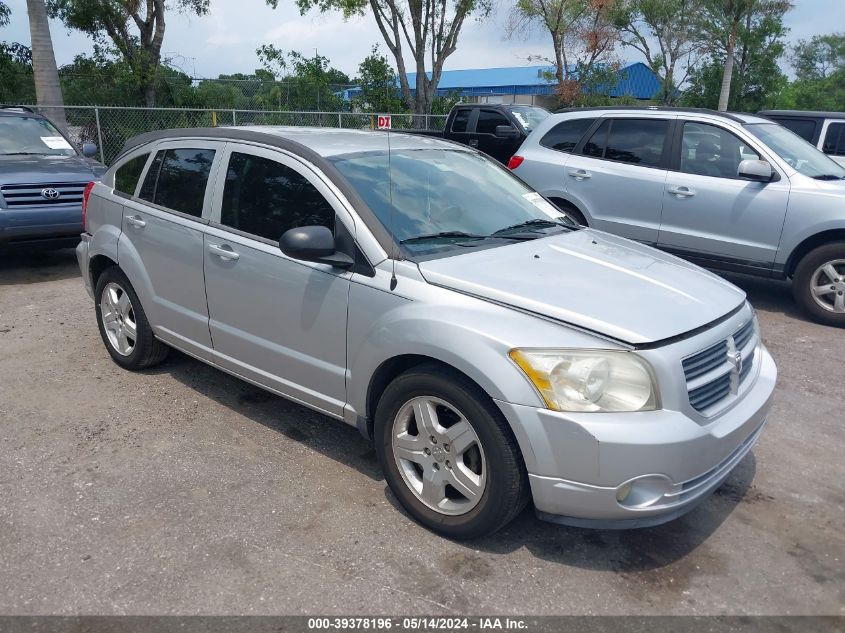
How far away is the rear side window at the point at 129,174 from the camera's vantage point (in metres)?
4.96

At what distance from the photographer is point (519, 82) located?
47969 millimetres

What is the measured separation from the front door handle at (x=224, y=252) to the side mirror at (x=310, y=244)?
716mm

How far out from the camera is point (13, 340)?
593 cm

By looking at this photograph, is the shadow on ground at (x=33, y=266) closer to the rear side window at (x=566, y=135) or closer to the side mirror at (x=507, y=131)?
the rear side window at (x=566, y=135)

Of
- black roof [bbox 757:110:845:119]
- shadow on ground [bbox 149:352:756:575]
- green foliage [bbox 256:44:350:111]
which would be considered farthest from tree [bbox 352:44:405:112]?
shadow on ground [bbox 149:352:756:575]

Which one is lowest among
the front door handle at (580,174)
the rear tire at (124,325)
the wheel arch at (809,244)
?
the rear tire at (124,325)

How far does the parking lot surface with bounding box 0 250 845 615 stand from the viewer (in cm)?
286

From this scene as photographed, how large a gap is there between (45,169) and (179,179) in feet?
15.3

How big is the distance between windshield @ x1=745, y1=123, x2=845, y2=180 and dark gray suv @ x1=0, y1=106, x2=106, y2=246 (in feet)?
23.9

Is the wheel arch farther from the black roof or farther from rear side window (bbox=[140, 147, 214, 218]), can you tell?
rear side window (bbox=[140, 147, 214, 218])

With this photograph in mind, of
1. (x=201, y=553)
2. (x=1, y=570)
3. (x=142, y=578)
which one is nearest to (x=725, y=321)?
(x=201, y=553)

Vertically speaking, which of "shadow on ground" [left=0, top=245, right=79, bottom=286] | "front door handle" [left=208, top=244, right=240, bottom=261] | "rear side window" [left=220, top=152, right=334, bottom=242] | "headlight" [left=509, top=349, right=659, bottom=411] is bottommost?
"shadow on ground" [left=0, top=245, right=79, bottom=286]

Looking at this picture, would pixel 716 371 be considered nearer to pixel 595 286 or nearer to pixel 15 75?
pixel 595 286

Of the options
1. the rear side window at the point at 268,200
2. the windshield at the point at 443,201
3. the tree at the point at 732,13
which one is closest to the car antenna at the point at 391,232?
the windshield at the point at 443,201
